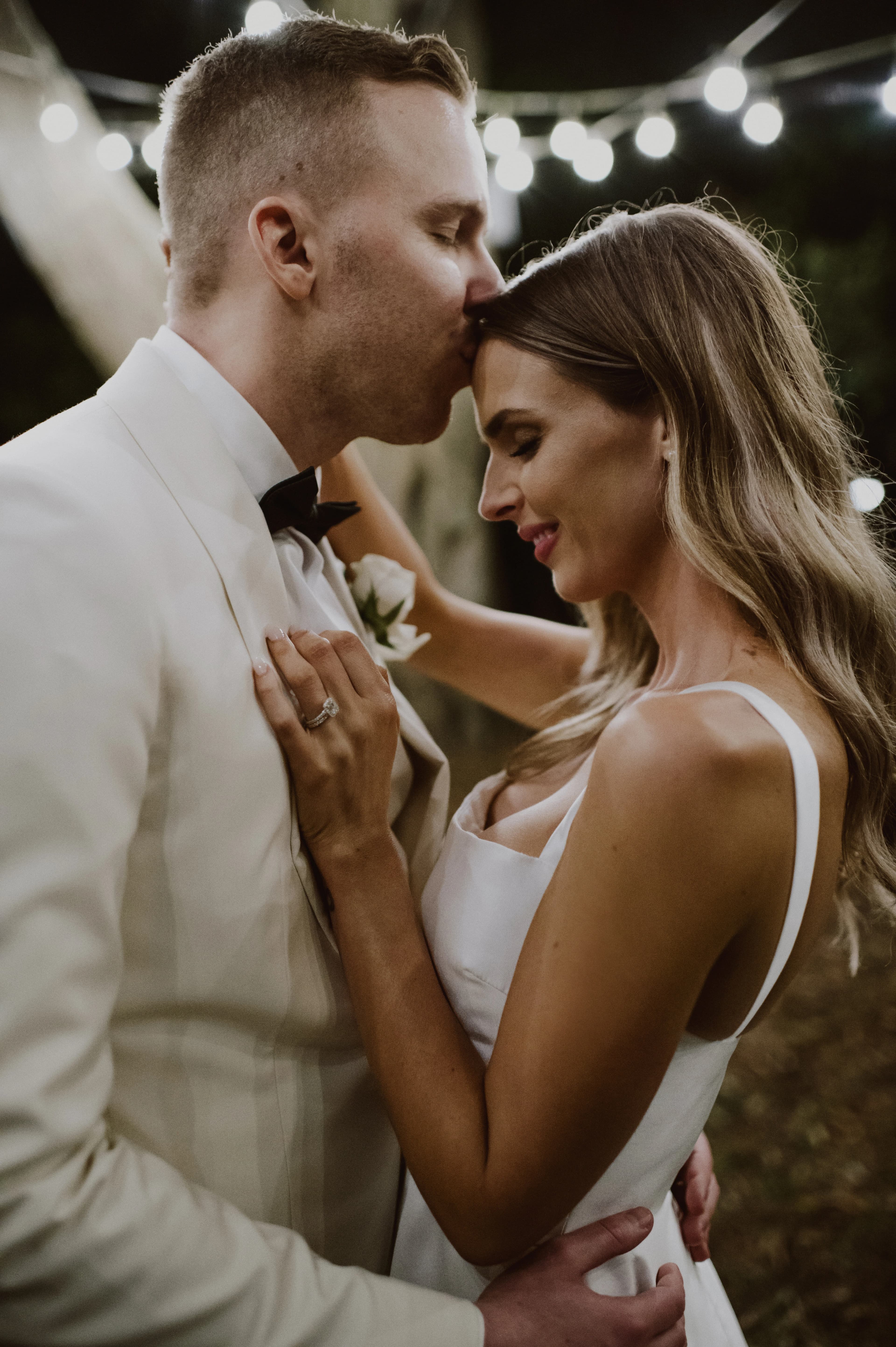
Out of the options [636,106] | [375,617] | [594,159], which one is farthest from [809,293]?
[375,617]

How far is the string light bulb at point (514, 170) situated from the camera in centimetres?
378

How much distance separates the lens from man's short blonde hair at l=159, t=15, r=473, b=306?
1481mm

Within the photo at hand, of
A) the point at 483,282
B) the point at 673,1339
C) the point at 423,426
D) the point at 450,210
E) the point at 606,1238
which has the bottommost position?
the point at 673,1339

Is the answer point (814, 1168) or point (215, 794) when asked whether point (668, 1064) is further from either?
point (814, 1168)

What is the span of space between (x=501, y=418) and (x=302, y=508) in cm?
38

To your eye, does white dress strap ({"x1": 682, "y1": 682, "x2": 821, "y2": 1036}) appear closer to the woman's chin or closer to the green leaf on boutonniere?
the woman's chin

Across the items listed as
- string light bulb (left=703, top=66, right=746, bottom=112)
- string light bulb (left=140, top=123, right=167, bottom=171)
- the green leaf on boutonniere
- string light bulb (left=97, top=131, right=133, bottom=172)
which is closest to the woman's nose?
the green leaf on boutonniere

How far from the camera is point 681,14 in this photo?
6395 mm

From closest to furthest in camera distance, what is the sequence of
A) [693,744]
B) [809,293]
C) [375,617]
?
[693,744]
[375,617]
[809,293]

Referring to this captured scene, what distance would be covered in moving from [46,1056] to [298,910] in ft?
1.23

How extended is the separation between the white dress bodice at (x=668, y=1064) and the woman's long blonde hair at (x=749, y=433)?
241 millimetres

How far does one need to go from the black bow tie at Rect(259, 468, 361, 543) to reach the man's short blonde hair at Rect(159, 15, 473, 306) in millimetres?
364

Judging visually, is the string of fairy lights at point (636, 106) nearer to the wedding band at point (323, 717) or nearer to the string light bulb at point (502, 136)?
the string light bulb at point (502, 136)

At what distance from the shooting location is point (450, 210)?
5.12ft
